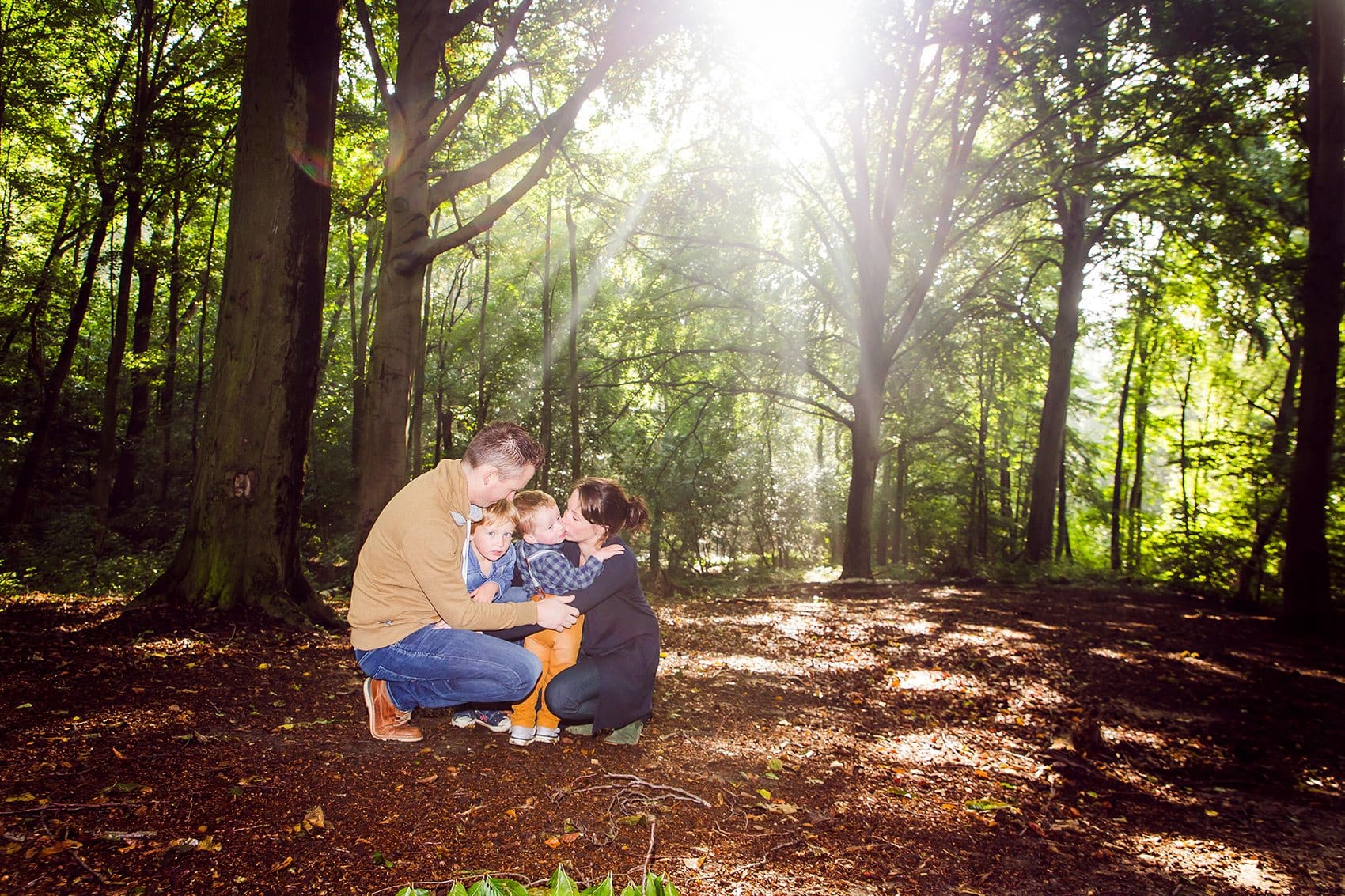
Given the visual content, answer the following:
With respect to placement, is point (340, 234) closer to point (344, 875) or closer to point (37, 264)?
point (37, 264)

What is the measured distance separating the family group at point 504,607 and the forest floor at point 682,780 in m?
0.20

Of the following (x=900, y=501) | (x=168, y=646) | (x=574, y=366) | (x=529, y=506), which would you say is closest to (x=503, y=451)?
(x=529, y=506)

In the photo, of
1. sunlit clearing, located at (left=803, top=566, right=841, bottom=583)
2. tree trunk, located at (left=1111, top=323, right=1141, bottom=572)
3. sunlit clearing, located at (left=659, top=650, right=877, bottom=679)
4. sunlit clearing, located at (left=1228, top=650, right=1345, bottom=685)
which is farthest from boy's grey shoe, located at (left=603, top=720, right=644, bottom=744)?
tree trunk, located at (left=1111, top=323, right=1141, bottom=572)

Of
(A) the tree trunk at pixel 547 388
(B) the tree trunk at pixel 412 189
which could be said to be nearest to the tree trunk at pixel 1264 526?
(A) the tree trunk at pixel 547 388

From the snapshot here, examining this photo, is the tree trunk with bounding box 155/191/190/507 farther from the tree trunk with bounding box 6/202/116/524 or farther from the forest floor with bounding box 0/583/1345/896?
the forest floor with bounding box 0/583/1345/896

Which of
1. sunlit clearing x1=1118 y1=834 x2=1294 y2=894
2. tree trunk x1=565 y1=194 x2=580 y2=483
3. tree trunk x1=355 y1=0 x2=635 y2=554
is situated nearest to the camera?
sunlit clearing x1=1118 y1=834 x2=1294 y2=894

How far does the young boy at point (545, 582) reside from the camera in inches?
152

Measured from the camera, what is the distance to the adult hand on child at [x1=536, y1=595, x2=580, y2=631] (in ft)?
12.0

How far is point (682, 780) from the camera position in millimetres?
3543

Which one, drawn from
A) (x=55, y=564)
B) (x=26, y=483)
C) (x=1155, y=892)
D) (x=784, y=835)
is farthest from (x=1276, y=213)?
(x=26, y=483)

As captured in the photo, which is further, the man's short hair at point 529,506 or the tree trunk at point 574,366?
the tree trunk at point 574,366

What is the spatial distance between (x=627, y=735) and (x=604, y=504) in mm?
1270

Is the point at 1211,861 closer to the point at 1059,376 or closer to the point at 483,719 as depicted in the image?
the point at 483,719

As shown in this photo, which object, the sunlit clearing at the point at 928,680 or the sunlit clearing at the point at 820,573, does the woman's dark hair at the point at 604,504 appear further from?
the sunlit clearing at the point at 820,573
